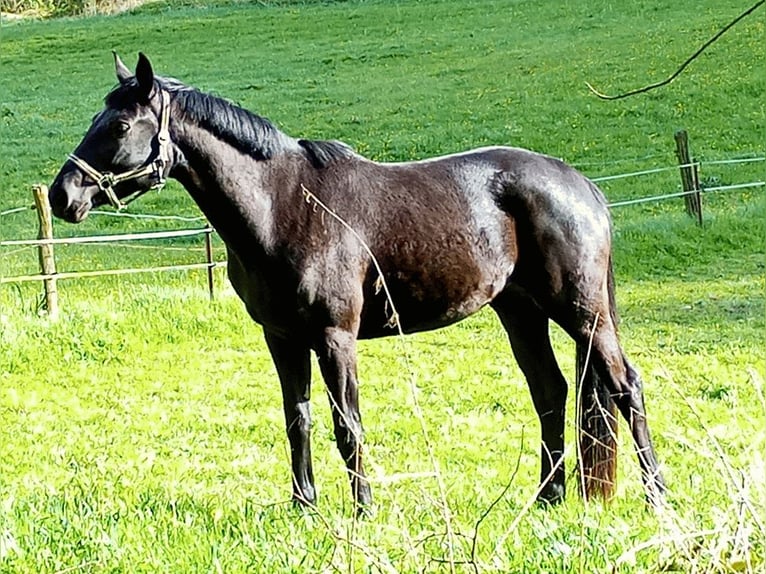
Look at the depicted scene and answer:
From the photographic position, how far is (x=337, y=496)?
13.7ft

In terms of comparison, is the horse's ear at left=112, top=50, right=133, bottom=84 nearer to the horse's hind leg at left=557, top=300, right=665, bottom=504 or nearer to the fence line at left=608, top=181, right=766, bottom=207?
the horse's hind leg at left=557, top=300, right=665, bottom=504

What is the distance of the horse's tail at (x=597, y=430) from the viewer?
148 inches

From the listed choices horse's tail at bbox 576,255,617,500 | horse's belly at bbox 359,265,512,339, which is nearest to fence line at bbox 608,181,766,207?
horse's tail at bbox 576,255,617,500

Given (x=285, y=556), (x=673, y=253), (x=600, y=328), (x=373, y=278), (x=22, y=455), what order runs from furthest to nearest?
(x=673, y=253), (x=22, y=455), (x=600, y=328), (x=373, y=278), (x=285, y=556)

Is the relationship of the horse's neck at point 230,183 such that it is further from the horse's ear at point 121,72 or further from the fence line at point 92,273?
the fence line at point 92,273

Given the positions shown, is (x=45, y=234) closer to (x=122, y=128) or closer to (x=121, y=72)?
(x=121, y=72)

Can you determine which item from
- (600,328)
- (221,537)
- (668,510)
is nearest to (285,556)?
(221,537)

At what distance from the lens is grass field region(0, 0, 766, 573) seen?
2.93 meters

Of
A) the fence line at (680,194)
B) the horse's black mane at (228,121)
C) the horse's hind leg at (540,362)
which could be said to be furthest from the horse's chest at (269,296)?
the fence line at (680,194)

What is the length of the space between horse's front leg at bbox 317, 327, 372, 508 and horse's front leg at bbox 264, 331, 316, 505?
0.18 meters

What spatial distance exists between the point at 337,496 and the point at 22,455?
79.0 inches

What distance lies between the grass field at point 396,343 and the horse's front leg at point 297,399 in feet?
0.44

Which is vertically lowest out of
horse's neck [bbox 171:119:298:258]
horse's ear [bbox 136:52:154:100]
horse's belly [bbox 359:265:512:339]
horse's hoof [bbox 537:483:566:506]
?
horse's hoof [bbox 537:483:566:506]

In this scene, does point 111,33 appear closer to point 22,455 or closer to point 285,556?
point 22,455
